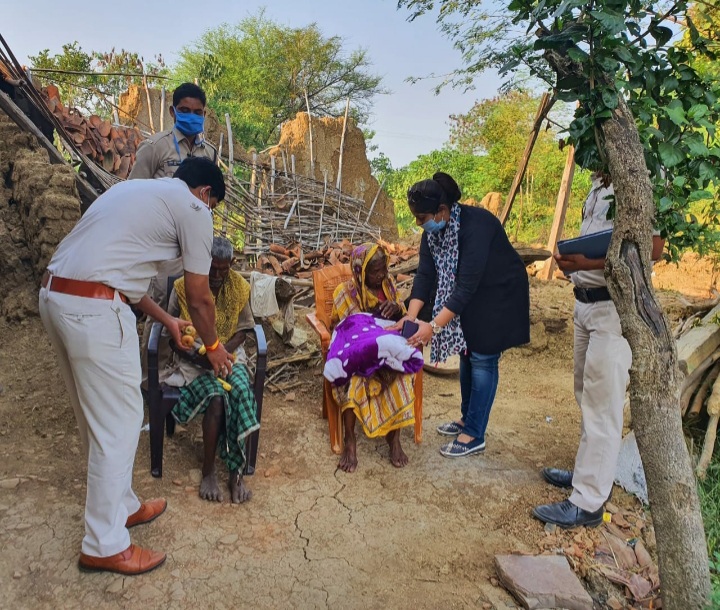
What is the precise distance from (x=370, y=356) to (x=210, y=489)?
1182 millimetres

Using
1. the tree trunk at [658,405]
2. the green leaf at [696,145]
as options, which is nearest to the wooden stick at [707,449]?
the tree trunk at [658,405]

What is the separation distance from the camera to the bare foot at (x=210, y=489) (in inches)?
115

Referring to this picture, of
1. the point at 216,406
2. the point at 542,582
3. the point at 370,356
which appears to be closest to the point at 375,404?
the point at 370,356

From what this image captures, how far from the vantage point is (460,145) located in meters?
18.0

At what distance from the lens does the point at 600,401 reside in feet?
9.01

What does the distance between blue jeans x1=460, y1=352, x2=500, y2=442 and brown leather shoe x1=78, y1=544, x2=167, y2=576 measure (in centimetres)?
210

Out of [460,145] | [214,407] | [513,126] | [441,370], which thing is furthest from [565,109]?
[214,407]

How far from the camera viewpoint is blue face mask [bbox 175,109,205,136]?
134 inches

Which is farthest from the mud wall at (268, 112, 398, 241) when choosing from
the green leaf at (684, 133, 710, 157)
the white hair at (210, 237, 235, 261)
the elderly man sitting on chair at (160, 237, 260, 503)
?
the green leaf at (684, 133, 710, 157)

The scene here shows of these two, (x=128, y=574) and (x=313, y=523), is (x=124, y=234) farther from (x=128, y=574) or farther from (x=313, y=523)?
(x=313, y=523)

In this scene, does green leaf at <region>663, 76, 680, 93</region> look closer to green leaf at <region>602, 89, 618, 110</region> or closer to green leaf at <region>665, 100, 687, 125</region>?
green leaf at <region>665, 100, 687, 125</region>

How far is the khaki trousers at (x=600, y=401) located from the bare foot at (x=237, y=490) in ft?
5.67

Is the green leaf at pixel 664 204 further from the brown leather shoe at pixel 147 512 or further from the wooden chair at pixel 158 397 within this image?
the brown leather shoe at pixel 147 512

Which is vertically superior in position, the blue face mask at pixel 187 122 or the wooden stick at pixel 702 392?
the blue face mask at pixel 187 122
